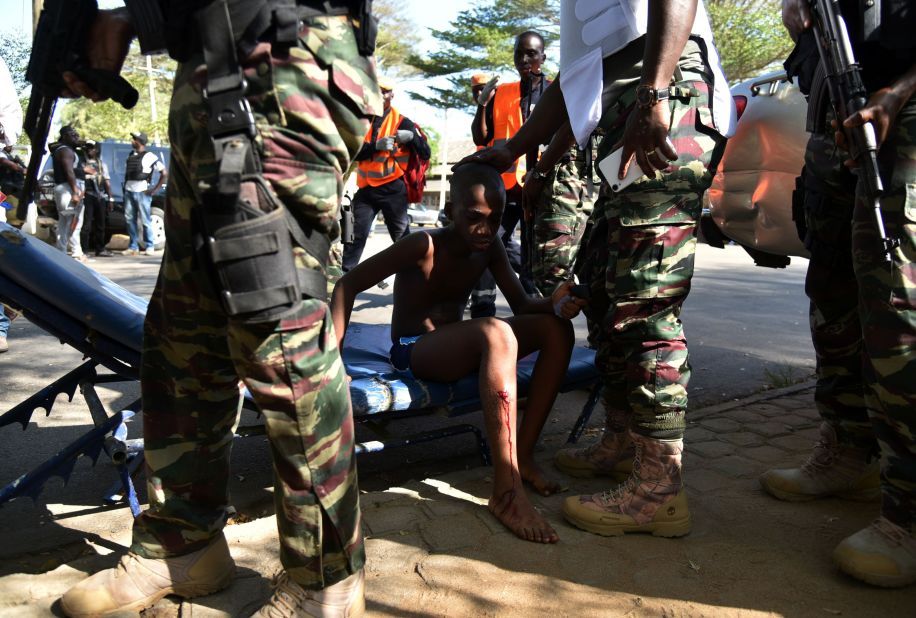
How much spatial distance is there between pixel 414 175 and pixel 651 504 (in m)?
5.48

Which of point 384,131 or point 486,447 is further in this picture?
point 384,131

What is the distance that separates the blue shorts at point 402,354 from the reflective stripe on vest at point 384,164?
13.6 ft

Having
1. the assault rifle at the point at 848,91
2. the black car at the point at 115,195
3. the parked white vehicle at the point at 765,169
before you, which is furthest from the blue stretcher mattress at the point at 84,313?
the black car at the point at 115,195

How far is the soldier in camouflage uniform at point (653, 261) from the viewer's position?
86.5 inches

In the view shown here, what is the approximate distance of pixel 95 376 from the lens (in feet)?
9.10

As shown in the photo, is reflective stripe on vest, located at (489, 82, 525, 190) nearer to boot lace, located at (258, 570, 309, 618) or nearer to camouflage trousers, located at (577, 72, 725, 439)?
camouflage trousers, located at (577, 72, 725, 439)

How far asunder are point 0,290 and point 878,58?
8.97ft

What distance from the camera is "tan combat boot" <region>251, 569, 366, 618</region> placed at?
1.70m

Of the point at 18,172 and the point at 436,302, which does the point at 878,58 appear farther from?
the point at 18,172

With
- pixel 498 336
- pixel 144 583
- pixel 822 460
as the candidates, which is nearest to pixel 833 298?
pixel 822 460

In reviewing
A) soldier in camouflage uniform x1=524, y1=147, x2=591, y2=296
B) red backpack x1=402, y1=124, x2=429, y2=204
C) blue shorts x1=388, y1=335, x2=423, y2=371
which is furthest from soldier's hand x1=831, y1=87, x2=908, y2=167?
red backpack x1=402, y1=124, x2=429, y2=204

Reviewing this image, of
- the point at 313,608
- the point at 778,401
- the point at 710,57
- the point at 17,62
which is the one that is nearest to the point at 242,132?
the point at 313,608

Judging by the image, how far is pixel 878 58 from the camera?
2109 millimetres

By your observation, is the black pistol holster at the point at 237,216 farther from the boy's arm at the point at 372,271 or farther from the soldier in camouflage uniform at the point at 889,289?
the soldier in camouflage uniform at the point at 889,289
